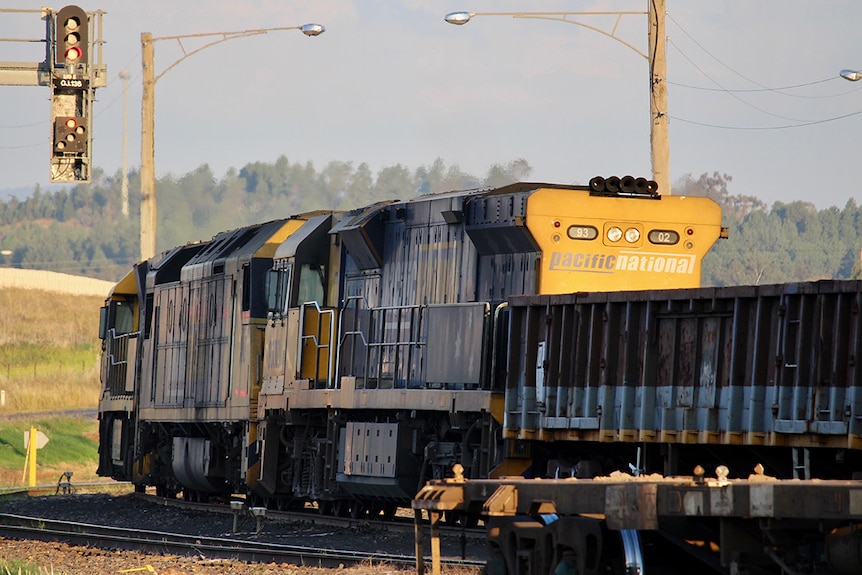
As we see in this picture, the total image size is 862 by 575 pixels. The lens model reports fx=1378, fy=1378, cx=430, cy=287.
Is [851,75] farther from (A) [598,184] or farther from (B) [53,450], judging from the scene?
(B) [53,450]

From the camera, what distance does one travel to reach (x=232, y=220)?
15075 cm

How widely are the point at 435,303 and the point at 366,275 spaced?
2.17 m

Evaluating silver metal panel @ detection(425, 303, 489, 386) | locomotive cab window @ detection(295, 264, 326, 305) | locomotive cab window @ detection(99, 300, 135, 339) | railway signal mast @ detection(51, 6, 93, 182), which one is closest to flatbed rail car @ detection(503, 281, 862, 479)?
silver metal panel @ detection(425, 303, 489, 386)

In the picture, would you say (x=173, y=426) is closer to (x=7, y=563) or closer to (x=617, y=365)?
(x=7, y=563)

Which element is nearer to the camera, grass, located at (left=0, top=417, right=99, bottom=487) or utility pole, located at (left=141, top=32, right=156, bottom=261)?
utility pole, located at (left=141, top=32, right=156, bottom=261)

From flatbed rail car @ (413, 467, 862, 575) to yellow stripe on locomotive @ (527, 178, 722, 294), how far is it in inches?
218

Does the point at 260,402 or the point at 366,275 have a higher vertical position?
the point at 366,275

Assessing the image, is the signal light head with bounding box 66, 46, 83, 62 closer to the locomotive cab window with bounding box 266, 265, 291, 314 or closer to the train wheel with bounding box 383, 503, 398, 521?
the locomotive cab window with bounding box 266, 265, 291, 314

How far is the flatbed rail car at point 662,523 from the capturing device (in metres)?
7.35

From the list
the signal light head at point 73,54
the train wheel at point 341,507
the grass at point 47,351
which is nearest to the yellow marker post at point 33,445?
the train wheel at point 341,507

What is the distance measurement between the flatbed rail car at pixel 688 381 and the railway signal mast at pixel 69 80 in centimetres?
754

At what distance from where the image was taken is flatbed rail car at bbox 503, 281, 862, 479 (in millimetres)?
10469

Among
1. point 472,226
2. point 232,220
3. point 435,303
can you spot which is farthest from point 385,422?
point 232,220

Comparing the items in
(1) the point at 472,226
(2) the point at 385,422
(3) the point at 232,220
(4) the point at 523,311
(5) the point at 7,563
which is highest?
(3) the point at 232,220
